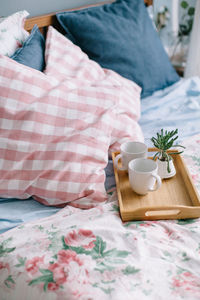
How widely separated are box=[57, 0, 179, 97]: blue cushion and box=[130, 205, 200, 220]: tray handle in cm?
92

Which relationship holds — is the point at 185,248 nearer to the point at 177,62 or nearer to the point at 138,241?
the point at 138,241

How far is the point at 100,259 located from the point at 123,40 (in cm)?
120

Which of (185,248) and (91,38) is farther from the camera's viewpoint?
(91,38)

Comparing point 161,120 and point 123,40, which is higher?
point 123,40

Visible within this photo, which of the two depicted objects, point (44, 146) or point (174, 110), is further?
point (174, 110)

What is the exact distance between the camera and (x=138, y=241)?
2.46ft

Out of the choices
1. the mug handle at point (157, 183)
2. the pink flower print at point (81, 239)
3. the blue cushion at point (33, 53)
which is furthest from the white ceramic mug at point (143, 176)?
the blue cushion at point (33, 53)

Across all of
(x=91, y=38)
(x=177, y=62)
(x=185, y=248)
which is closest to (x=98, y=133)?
(x=185, y=248)

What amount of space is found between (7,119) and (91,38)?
0.78 metres

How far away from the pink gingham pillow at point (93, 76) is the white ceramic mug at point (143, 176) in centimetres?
20

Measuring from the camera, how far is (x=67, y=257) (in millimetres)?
704

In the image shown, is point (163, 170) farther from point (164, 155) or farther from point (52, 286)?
point (52, 286)

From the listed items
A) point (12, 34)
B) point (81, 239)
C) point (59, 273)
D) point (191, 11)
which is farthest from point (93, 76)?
point (191, 11)

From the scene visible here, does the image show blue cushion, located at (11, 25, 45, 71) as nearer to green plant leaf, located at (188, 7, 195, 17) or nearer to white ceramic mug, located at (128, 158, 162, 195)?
white ceramic mug, located at (128, 158, 162, 195)
